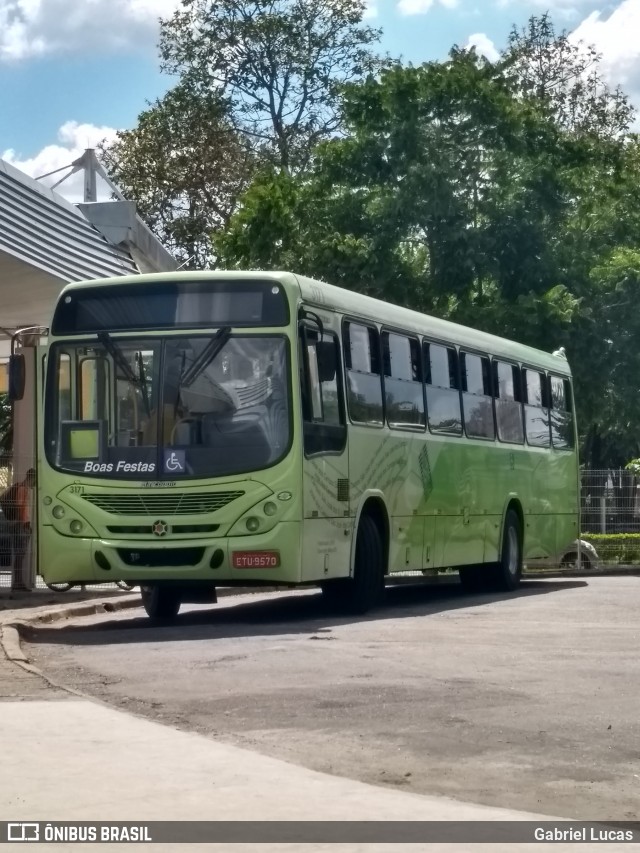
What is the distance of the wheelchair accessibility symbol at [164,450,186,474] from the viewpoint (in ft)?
50.6

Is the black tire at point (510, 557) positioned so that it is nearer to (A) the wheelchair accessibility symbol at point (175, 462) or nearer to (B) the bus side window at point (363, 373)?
(B) the bus side window at point (363, 373)

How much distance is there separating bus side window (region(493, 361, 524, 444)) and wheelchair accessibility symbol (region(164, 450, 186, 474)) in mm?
7537

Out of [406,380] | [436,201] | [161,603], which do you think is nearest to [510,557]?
[406,380]

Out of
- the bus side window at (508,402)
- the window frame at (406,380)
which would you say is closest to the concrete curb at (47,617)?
the window frame at (406,380)

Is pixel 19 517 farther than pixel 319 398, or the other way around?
pixel 19 517

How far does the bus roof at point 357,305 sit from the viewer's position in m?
15.9

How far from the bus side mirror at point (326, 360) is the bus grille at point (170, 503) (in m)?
1.45

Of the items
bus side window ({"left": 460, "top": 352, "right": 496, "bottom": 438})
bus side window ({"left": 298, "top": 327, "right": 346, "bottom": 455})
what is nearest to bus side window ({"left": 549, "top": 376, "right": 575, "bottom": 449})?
bus side window ({"left": 460, "top": 352, "right": 496, "bottom": 438})

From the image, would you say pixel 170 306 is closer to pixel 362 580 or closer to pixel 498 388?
pixel 362 580

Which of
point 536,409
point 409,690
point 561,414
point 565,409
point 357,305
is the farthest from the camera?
point 565,409

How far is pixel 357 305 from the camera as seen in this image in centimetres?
1738

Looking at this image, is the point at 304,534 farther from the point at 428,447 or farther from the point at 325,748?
the point at 325,748

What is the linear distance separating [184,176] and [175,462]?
37978mm

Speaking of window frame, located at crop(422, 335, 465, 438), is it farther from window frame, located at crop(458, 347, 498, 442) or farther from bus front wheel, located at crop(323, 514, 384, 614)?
bus front wheel, located at crop(323, 514, 384, 614)
